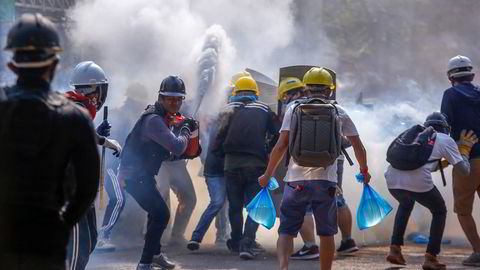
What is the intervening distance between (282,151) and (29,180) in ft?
11.8

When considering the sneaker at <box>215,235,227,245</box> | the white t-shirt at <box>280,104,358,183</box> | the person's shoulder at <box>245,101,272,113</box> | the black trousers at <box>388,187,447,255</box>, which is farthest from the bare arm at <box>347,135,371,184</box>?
the sneaker at <box>215,235,227,245</box>

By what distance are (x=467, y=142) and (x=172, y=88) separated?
2.94 metres

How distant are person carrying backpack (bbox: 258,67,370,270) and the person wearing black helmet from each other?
10.3ft

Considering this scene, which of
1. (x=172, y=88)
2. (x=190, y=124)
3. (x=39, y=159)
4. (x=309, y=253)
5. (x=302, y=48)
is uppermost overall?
(x=302, y=48)

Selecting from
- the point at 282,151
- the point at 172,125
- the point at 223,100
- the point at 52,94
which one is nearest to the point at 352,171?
the point at 223,100

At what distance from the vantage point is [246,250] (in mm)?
9523

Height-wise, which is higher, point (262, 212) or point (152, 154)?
point (152, 154)

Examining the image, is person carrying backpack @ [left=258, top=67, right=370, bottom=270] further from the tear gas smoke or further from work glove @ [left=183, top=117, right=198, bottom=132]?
the tear gas smoke

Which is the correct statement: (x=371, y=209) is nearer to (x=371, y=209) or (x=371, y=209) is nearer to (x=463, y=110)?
(x=371, y=209)

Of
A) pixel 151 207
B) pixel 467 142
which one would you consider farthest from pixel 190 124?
pixel 467 142

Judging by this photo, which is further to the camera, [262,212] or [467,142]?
[467,142]

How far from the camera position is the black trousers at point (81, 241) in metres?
5.97

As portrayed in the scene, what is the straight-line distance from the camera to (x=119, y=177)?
26.7 ft

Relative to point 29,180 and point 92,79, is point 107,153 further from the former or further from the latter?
point 29,180
